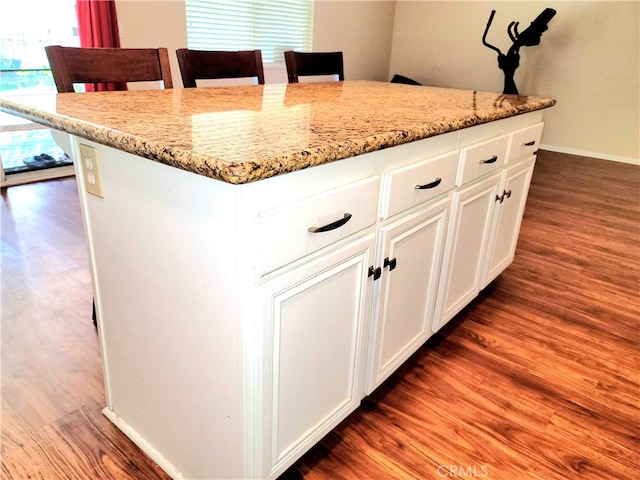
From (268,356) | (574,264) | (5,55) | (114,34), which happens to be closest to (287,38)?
(114,34)

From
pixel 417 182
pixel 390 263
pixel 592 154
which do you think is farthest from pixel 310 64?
pixel 592 154

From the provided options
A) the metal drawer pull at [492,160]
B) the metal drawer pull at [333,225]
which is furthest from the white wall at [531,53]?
the metal drawer pull at [333,225]

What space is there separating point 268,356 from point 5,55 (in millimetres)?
3678

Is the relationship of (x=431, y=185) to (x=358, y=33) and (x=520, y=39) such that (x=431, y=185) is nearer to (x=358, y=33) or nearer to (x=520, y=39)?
(x=520, y=39)

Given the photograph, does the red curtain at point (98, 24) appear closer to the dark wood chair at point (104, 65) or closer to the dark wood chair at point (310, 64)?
the dark wood chair at point (310, 64)

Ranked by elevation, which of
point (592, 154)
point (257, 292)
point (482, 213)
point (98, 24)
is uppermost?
point (98, 24)

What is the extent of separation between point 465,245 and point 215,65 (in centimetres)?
123

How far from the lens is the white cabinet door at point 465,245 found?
5.45ft

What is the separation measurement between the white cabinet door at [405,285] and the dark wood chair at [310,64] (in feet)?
3.92

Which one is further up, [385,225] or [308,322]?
[385,225]

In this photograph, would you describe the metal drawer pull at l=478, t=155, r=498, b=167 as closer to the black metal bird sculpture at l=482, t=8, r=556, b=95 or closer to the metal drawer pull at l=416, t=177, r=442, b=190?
the metal drawer pull at l=416, t=177, r=442, b=190

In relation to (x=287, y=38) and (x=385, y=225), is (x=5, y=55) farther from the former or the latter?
(x=385, y=225)

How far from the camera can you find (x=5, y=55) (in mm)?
3500
